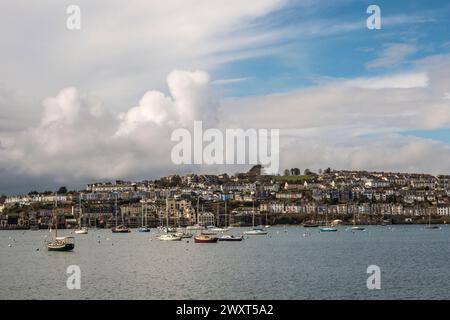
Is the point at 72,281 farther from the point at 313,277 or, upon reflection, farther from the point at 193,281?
the point at 313,277

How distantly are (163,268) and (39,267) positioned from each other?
1078cm

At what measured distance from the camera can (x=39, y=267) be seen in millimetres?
59938

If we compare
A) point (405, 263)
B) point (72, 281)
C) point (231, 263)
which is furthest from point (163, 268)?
point (405, 263)

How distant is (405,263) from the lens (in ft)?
205

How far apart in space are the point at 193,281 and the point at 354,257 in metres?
26.3
